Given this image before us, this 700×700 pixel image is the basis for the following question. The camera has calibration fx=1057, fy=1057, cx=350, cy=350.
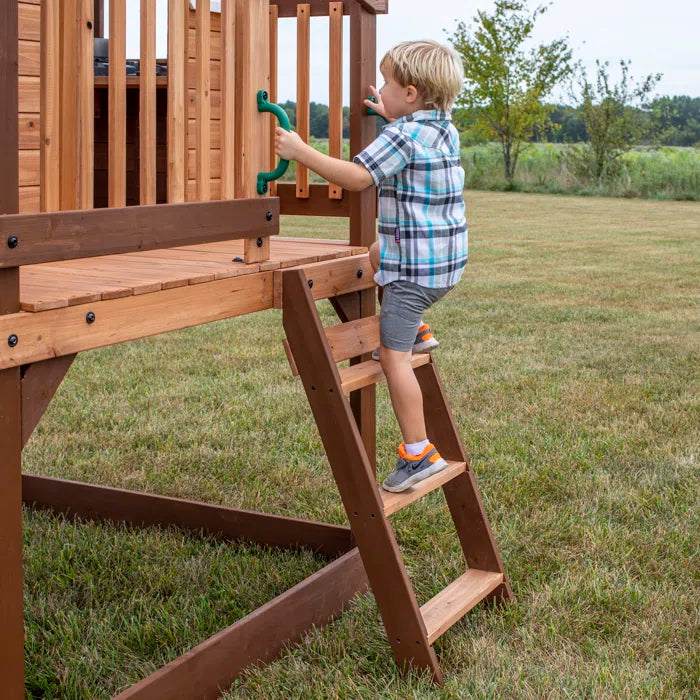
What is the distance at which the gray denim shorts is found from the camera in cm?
343

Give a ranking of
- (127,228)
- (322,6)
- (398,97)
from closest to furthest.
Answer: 1. (127,228)
2. (398,97)
3. (322,6)

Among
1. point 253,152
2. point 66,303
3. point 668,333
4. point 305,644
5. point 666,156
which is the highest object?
point 666,156

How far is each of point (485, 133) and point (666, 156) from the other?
18.8ft

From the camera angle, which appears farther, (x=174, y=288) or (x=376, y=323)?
(x=376, y=323)

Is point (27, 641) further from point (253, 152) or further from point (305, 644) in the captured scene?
point (253, 152)

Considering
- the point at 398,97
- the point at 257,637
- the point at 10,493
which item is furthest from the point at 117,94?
the point at 257,637

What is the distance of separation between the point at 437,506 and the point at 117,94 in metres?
2.37

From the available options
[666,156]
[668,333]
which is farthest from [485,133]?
[668,333]

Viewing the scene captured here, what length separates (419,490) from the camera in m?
3.36

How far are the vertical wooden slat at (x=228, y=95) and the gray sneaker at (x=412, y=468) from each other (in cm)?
103

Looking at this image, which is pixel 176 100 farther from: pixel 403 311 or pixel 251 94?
pixel 403 311

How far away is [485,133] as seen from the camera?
34094 millimetres

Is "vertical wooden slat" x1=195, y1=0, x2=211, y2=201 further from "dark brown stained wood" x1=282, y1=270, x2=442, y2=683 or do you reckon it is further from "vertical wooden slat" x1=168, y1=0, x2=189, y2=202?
"dark brown stained wood" x1=282, y1=270, x2=442, y2=683

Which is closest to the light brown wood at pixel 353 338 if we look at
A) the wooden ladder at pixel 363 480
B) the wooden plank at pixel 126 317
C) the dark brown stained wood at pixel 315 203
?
the wooden ladder at pixel 363 480
